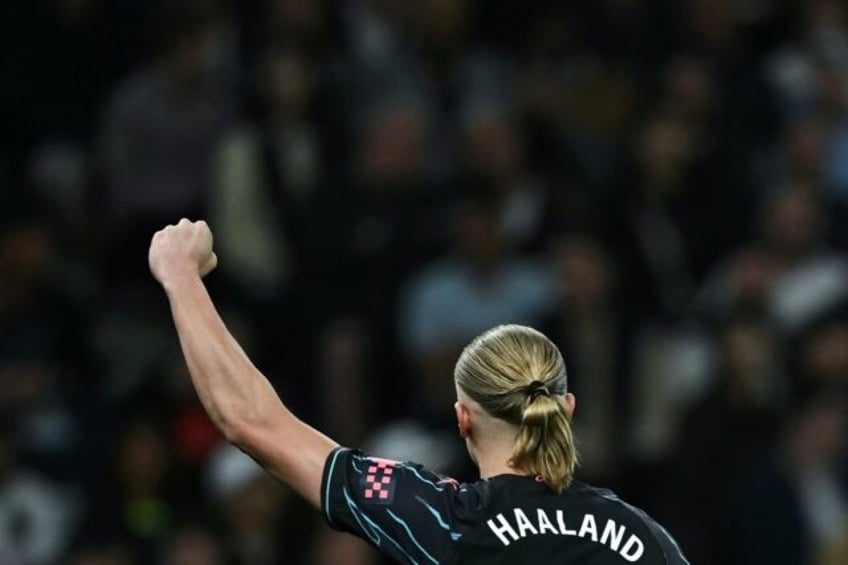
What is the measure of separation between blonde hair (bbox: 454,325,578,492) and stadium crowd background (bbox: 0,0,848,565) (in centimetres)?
411

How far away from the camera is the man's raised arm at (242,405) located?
14.8 feet

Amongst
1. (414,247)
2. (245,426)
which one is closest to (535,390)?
(245,426)

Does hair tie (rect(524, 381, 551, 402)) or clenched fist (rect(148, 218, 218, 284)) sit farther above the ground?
clenched fist (rect(148, 218, 218, 284))

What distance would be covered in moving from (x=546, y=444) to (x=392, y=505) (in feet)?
1.07

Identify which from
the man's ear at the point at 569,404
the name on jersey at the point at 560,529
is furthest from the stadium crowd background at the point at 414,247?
the name on jersey at the point at 560,529

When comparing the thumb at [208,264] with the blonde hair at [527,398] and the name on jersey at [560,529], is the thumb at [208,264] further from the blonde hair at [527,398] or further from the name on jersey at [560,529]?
the name on jersey at [560,529]

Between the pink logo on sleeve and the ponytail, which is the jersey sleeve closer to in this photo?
the pink logo on sleeve

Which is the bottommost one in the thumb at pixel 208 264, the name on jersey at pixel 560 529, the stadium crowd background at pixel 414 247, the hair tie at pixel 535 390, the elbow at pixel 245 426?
the name on jersey at pixel 560 529

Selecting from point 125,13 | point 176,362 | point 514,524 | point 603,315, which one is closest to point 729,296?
point 603,315

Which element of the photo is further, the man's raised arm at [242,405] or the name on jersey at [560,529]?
the man's raised arm at [242,405]

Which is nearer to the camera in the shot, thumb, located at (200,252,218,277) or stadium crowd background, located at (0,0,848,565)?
thumb, located at (200,252,218,277)

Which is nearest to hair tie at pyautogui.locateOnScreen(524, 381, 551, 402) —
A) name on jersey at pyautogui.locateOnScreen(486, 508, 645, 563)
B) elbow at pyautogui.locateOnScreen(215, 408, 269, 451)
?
name on jersey at pyautogui.locateOnScreen(486, 508, 645, 563)

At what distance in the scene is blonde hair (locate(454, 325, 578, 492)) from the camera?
4.45 m

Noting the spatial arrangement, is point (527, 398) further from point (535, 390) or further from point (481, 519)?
point (481, 519)
